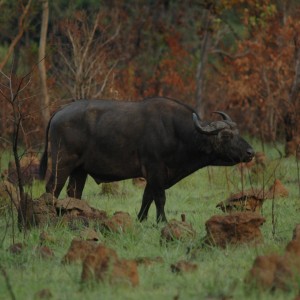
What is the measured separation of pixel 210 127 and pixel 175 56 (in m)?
16.1

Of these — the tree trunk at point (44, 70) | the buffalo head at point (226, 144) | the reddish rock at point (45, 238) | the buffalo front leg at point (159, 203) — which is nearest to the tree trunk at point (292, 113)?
the tree trunk at point (44, 70)

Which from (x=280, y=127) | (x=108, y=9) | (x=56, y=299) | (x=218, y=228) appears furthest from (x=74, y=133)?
(x=108, y=9)

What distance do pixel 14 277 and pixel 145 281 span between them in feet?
3.13

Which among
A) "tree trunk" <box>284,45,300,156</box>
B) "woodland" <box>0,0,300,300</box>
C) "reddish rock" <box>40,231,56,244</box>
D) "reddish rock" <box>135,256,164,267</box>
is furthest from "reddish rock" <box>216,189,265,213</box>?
"tree trunk" <box>284,45,300,156</box>

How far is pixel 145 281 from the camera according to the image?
561cm

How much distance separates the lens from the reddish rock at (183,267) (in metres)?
5.84

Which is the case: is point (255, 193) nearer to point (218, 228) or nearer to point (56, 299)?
point (218, 228)

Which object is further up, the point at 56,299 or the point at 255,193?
the point at 56,299

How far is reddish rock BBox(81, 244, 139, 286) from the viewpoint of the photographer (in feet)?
17.5

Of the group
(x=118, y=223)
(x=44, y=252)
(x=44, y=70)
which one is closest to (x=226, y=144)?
(x=118, y=223)

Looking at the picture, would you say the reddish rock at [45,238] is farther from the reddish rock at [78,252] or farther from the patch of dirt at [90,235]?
the reddish rock at [78,252]

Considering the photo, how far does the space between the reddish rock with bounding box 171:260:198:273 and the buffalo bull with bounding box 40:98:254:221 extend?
11.5 feet

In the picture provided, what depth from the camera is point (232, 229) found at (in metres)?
6.82

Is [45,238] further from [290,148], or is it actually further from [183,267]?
[290,148]
